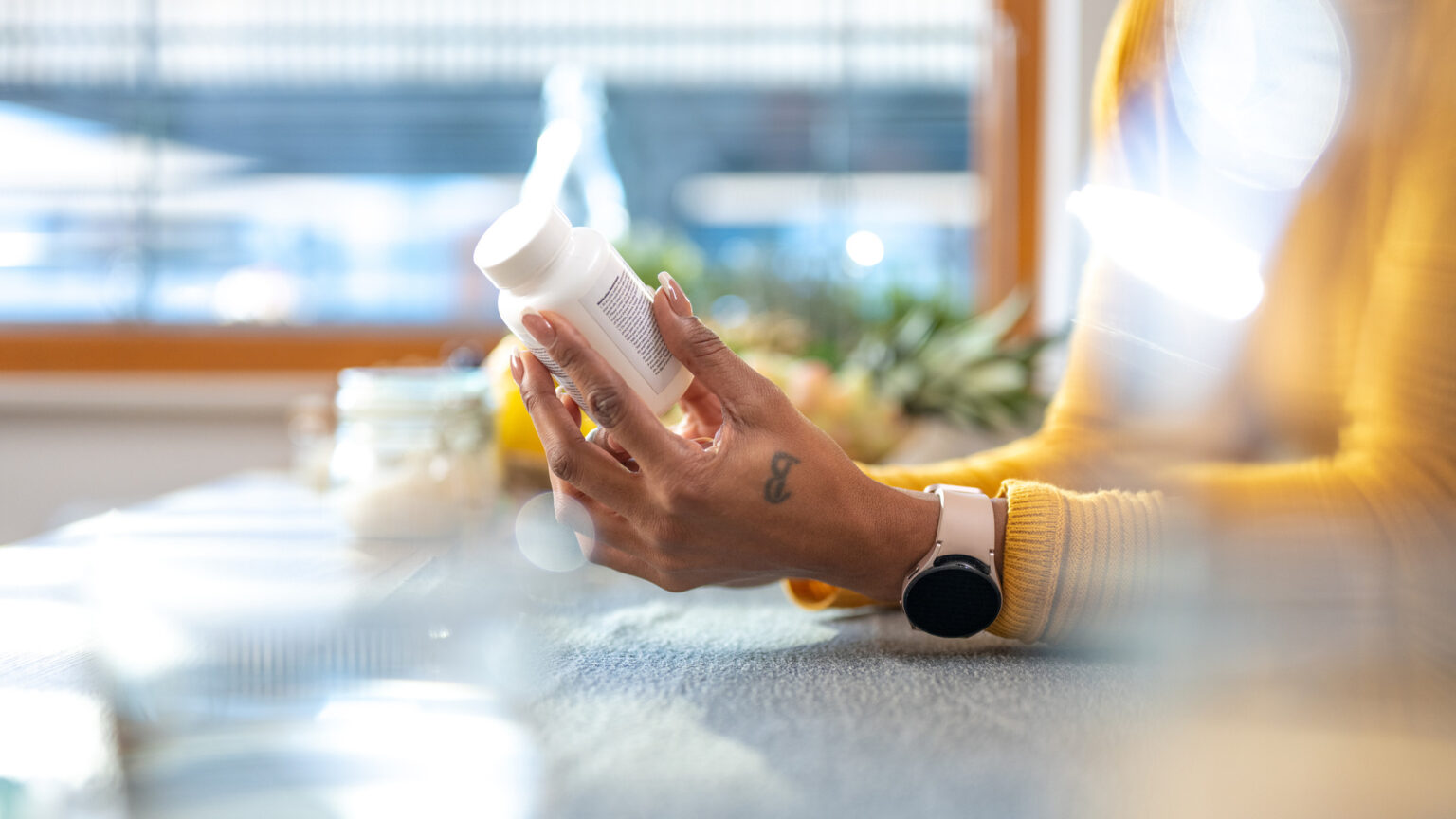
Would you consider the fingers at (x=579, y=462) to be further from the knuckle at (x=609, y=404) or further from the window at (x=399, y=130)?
the window at (x=399, y=130)

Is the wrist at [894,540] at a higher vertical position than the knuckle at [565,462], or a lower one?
lower

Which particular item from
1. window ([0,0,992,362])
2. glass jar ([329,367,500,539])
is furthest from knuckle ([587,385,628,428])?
window ([0,0,992,362])

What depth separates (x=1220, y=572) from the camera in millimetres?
439

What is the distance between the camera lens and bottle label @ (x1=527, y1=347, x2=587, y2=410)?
485mm

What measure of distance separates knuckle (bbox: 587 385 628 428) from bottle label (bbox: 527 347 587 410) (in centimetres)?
2

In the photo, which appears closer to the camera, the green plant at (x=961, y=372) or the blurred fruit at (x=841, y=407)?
the blurred fruit at (x=841, y=407)

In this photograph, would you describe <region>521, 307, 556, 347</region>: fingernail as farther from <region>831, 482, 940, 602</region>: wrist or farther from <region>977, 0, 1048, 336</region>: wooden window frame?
<region>977, 0, 1048, 336</region>: wooden window frame

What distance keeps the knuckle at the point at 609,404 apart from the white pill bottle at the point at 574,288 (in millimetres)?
13

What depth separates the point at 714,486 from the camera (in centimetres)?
46

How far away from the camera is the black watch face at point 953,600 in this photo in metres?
0.51

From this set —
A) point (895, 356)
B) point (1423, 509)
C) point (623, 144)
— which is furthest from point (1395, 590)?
point (623, 144)

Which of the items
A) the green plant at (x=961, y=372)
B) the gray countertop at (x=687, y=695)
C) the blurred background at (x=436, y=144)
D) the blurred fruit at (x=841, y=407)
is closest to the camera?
the gray countertop at (x=687, y=695)

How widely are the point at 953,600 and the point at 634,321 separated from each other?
8.0 inches

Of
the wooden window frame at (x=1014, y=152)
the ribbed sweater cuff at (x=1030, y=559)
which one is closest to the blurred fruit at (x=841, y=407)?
the ribbed sweater cuff at (x=1030, y=559)
